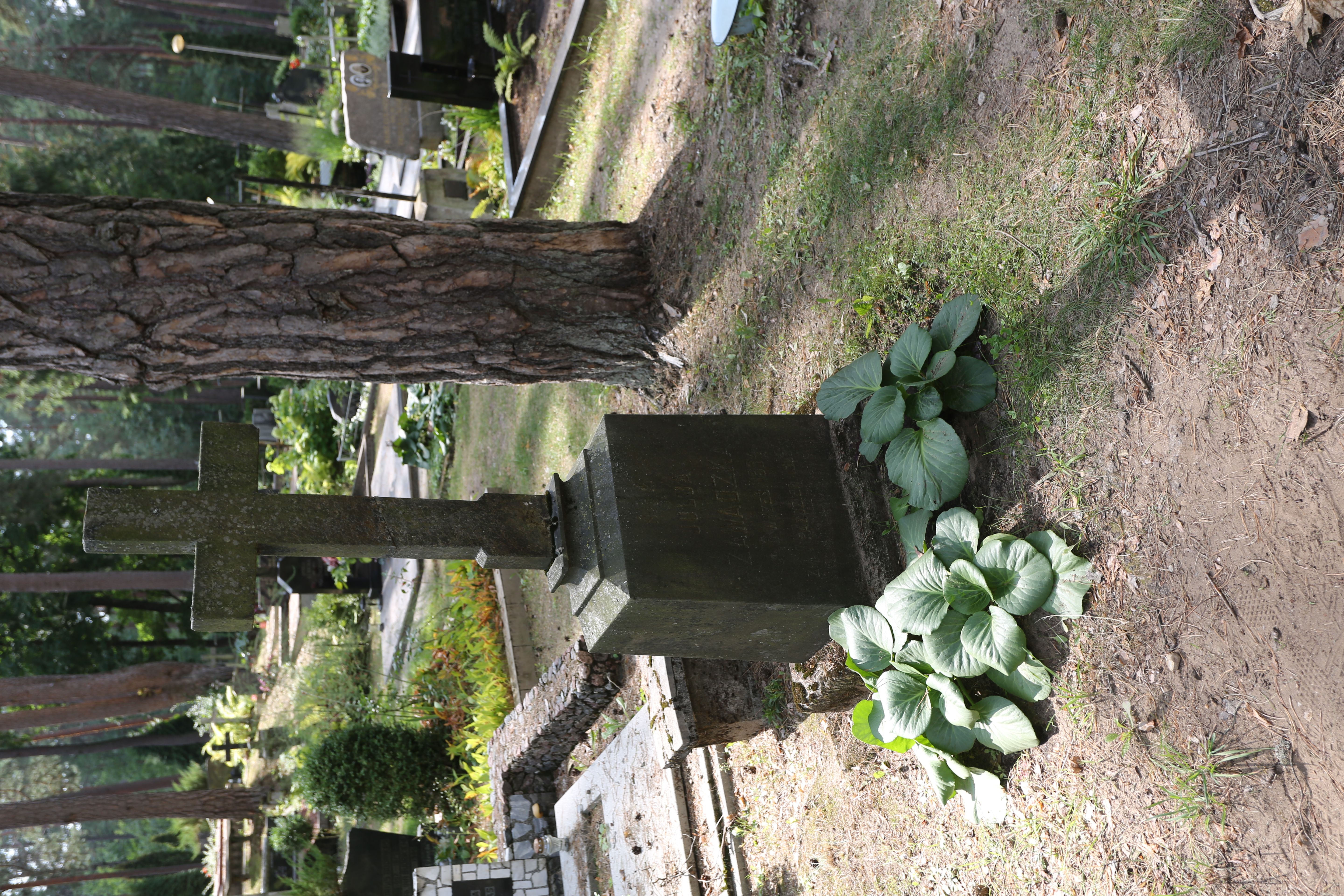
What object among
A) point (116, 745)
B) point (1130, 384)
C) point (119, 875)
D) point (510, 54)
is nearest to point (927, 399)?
point (1130, 384)

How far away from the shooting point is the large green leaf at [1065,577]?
283 centimetres

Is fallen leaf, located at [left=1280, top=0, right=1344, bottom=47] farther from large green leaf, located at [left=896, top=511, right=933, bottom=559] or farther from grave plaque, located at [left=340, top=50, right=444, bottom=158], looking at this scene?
grave plaque, located at [left=340, top=50, right=444, bottom=158]

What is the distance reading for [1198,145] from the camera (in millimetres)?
2613

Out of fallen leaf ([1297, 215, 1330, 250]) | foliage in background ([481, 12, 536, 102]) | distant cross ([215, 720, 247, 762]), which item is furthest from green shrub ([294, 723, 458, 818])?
distant cross ([215, 720, 247, 762])

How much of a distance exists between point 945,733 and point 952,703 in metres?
0.14

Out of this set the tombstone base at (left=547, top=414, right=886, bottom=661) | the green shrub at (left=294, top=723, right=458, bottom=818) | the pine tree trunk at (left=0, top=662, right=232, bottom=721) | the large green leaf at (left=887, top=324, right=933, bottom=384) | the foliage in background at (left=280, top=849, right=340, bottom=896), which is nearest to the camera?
the large green leaf at (left=887, top=324, right=933, bottom=384)

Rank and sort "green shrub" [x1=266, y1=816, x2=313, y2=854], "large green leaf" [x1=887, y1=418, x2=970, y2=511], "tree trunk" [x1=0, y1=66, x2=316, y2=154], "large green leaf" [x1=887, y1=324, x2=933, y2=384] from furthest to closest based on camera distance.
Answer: "green shrub" [x1=266, y1=816, x2=313, y2=854] < "tree trunk" [x1=0, y1=66, x2=316, y2=154] < "large green leaf" [x1=887, y1=324, x2=933, y2=384] < "large green leaf" [x1=887, y1=418, x2=970, y2=511]

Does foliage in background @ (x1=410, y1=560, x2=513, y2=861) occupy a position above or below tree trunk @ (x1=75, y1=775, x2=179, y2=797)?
below

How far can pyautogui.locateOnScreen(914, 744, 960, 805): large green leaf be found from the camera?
3227mm

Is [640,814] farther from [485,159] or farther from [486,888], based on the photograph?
[485,159]

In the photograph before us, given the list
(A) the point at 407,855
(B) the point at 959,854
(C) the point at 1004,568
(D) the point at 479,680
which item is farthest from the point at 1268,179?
(A) the point at 407,855

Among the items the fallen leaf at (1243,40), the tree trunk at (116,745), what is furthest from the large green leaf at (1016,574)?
the tree trunk at (116,745)

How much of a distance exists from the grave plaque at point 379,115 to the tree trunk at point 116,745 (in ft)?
58.2

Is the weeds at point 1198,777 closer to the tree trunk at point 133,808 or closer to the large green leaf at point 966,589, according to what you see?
the large green leaf at point 966,589
